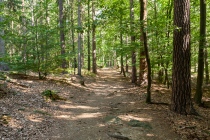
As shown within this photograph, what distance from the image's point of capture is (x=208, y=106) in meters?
10.4

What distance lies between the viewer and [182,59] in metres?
7.44

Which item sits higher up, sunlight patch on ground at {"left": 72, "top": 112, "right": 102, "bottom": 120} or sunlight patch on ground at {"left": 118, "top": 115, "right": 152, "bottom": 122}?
sunlight patch on ground at {"left": 118, "top": 115, "right": 152, "bottom": 122}

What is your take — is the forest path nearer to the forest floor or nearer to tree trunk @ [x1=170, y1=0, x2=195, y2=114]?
the forest floor

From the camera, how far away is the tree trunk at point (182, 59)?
734cm

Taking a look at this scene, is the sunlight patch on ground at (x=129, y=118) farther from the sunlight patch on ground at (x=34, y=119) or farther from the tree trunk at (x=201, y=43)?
the tree trunk at (x=201, y=43)

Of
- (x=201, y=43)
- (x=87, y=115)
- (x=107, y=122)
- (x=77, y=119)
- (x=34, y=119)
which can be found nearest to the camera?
(x=34, y=119)

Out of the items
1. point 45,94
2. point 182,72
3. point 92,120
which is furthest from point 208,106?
point 45,94

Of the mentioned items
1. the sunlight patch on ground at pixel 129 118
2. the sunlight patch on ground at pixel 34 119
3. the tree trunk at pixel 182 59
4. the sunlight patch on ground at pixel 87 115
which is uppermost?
the tree trunk at pixel 182 59

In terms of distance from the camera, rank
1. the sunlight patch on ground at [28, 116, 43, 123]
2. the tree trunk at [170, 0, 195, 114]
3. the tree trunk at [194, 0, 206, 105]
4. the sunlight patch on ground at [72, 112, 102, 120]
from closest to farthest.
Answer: the sunlight patch on ground at [28, 116, 43, 123] < the tree trunk at [170, 0, 195, 114] < the sunlight patch on ground at [72, 112, 102, 120] < the tree trunk at [194, 0, 206, 105]

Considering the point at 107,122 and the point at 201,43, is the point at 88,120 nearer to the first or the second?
the point at 107,122

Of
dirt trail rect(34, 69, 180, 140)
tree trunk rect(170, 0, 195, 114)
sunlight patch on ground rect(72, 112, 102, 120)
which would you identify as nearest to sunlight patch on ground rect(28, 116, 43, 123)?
dirt trail rect(34, 69, 180, 140)

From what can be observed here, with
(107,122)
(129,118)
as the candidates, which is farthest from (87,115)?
(129,118)

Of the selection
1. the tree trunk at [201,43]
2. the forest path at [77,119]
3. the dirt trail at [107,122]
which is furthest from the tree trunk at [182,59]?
the tree trunk at [201,43]

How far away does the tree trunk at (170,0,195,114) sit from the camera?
7.34 meters
